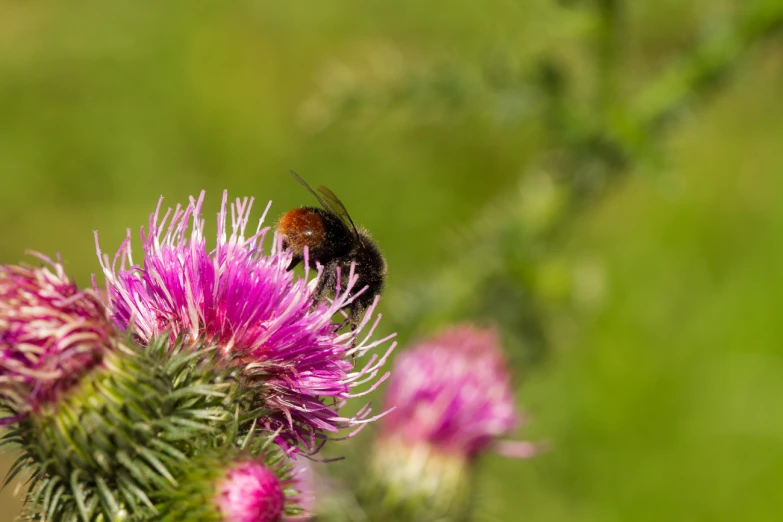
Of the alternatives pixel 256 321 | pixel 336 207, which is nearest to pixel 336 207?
pixel 336 207

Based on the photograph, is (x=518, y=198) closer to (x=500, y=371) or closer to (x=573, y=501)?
(x=500, y=371)

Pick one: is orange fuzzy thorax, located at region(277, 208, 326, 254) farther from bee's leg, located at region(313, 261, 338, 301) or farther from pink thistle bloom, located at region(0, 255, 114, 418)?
pink thistle bloom, located at region(0, 255, 114, 418)

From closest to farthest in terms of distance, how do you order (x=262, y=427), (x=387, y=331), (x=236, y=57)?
(x=262, y=427) → (x=387, y=331) → (x=236, y=57)

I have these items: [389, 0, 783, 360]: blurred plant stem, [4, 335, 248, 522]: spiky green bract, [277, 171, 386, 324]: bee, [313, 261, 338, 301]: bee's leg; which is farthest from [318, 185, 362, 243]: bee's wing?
[389, 0, 783, 360]: blurred plant stem

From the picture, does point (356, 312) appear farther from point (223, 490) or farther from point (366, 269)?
point (223, 490)

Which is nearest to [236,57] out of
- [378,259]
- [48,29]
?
[48,29]

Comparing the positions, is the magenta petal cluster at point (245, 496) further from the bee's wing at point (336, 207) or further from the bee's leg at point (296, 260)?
the bee's wing at point (336, 207)
